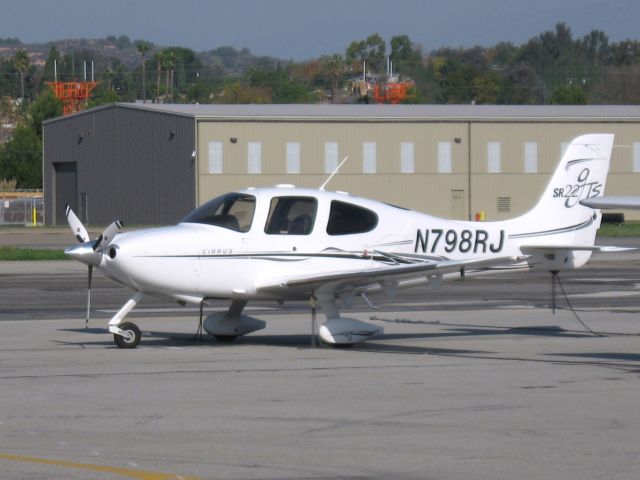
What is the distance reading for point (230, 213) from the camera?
14.1 metres

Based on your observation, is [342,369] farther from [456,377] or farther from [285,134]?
[285,134]

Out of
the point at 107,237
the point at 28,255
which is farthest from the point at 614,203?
the point at 28,255

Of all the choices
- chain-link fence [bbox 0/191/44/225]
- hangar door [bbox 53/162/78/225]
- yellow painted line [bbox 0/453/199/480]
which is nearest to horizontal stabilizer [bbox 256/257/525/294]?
Result: yellow painted line [bbox 0/453/199/480]

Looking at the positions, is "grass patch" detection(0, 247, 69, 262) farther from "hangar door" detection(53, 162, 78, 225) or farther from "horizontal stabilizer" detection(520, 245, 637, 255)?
"hangar door" detection(53, 162, 78, 225)

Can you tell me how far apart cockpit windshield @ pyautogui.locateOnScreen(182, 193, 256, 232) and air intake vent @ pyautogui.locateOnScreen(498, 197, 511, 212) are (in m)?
44.4

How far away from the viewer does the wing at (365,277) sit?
13.3m

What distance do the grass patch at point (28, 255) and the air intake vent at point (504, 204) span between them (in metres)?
26.4

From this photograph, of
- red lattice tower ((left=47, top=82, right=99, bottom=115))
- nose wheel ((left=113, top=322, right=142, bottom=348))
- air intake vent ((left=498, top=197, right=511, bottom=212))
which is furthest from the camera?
red lattice tower ((left=47, top=82, right=99, bottom=115))

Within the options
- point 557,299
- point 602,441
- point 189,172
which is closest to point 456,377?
point 602,441

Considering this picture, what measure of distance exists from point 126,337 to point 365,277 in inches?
116

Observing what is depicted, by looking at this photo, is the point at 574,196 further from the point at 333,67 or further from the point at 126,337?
the point at 333,67

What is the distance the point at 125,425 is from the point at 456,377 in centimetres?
393

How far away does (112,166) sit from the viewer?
59375 millimetres

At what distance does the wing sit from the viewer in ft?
43.6
